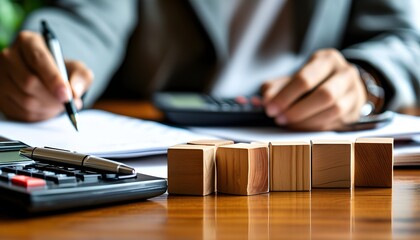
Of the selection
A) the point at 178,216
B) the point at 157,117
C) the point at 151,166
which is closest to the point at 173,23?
the point at 157,117

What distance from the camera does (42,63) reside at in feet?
2.56

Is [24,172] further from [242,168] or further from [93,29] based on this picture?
[93,29]

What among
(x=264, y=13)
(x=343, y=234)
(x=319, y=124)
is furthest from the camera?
(x=264, y=13)

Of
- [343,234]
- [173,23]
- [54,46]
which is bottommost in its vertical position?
[343,234]

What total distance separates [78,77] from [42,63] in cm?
6

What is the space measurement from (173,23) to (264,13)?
7.5 inches

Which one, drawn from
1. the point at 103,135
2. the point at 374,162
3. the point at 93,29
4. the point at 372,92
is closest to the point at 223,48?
the point at 93,29

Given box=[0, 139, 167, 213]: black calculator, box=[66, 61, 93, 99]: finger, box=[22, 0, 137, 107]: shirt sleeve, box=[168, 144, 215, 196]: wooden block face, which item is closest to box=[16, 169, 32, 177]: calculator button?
box=[0, 139, 167, 213]: black calculator

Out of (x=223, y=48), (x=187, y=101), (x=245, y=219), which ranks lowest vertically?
(x=245, y=219)

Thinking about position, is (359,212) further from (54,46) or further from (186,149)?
(54,46)

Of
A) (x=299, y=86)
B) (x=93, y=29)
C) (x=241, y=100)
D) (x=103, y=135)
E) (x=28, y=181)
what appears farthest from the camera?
(x=93, y=29)

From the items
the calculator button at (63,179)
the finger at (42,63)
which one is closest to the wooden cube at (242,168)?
the calculator button at (63,179)

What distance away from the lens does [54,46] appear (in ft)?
2.64

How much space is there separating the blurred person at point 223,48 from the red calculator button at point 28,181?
0.41 metres
